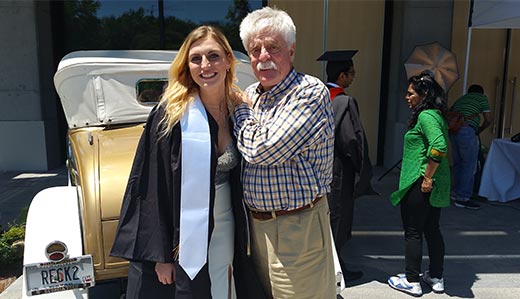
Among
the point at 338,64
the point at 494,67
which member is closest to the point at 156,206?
the point at 338,64

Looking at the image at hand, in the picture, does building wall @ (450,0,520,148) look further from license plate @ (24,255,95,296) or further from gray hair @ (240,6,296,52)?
license plate @ (24,255,95,296)

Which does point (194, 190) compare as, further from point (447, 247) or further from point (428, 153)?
point (447, 247)

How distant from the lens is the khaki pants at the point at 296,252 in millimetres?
2150

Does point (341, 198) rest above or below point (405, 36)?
below

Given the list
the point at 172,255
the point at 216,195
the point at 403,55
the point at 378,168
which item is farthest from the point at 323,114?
the point at 378,168

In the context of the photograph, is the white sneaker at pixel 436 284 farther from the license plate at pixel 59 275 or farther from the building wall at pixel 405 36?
the building wall at pixel 405 36

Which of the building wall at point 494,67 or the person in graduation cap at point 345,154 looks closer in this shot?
the person in graduation cap at point 345,154

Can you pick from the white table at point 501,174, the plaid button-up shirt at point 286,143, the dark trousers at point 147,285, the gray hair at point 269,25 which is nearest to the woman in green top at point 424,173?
the plaid button-up shirt at point 286,143


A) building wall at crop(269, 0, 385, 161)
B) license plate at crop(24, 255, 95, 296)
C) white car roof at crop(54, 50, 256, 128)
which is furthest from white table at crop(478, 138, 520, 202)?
license plate at crop(24, 255, 95, 296)

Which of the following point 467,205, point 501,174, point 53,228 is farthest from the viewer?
point 501,174

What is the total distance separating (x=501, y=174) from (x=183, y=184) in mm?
6201

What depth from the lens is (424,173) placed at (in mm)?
3592

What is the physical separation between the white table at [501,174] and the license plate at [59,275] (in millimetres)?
6162

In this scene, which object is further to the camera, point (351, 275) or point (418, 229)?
point (351, 275)
